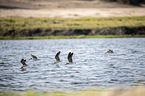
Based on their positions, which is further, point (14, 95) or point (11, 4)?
point (11, 4)

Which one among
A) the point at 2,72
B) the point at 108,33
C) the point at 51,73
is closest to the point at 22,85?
the point at 51,73

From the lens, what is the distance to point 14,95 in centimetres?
1168

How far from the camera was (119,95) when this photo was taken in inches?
222

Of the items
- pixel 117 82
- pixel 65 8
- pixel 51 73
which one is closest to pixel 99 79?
pixel 117 82

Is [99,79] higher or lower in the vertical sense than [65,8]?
lower

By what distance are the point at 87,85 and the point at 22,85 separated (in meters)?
3.76

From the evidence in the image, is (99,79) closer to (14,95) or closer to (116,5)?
(14,95)

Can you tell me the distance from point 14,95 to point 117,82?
6.50 metres

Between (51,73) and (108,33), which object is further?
(108,33)

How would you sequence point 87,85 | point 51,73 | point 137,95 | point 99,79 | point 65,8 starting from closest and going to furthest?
point 137,95 < point 87,85 < point 99,79 < point 51,73 < point 65,8

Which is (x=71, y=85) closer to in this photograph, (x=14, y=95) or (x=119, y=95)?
(x=14, y=95)

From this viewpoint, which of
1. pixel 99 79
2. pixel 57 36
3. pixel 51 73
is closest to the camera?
pixel 99 79

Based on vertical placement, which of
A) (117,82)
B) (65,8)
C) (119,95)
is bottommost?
(117,82)

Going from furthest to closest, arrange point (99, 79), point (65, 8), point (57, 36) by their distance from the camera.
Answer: point (65, 8) < point (57, 36) < point (99, 79)
